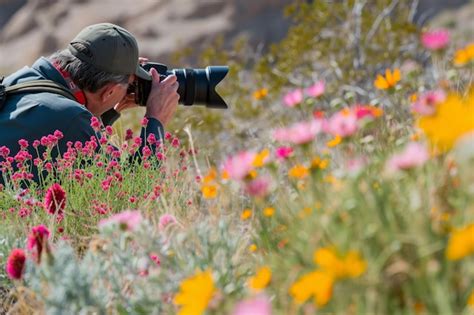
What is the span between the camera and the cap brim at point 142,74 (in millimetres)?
3498

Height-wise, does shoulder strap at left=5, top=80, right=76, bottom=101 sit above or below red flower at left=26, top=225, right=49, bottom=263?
above

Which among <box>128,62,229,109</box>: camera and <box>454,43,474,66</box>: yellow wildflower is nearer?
<box>454,43,474,66</box>: yellow wildflower

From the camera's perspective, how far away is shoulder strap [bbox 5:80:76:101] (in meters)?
3.27

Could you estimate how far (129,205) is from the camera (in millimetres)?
2793

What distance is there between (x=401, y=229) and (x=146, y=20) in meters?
17.5

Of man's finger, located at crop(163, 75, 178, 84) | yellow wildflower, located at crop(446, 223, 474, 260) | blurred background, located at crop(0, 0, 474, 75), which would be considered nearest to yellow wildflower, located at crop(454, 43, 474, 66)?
yellow wildflower, located at crop(446, 223, 474, 260)

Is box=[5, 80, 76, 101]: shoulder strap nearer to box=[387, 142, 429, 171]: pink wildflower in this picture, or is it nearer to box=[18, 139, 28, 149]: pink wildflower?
box=[18, 139, 28, 149]: pink wildflower

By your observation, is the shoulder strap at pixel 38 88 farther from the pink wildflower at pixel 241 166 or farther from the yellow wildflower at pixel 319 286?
the yellow wildflower at pixel 319 286

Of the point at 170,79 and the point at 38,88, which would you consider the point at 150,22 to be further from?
the point at 38,88

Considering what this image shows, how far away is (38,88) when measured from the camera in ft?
10.7

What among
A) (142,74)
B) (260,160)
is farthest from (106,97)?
(260,160)

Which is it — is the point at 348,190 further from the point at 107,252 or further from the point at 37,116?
the point at 37,116

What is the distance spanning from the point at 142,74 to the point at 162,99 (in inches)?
5.2

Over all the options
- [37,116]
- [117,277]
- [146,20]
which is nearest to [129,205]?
[37,116]
